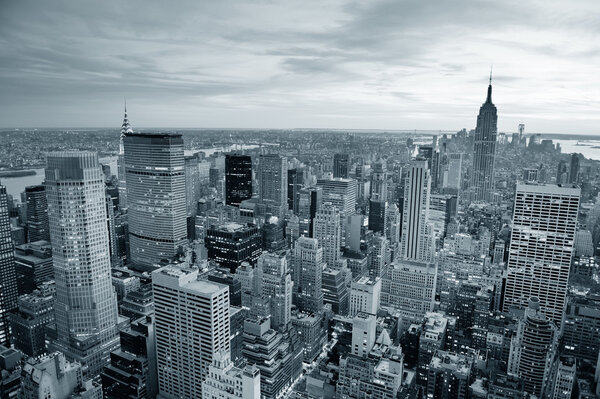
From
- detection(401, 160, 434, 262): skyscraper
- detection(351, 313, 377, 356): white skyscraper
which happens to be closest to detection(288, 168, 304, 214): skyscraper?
detection(401, 160, 434, 262): skyscraper

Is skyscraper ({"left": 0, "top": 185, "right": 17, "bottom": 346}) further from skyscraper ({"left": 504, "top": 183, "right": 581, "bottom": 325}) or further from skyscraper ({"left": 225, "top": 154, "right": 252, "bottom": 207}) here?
skyscraper ({"left": 504, "top": 183, "right": 581, "bottom": 325})

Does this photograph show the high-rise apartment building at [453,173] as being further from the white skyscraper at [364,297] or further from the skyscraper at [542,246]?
the white skyscraper at [364,297]

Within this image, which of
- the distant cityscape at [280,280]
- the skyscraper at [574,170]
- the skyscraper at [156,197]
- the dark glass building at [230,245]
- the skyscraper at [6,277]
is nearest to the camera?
the distant cityscape at [280,280]

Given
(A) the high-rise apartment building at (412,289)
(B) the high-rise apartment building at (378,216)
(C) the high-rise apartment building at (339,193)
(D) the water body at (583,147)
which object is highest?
(D) the water body at (583,147)

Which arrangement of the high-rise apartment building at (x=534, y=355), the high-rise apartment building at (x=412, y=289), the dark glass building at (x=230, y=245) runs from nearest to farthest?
1. the high-rise apartment building at (x=534, y=355)
2. the high-rise apartment building at (x=412, y=289)
3. the dark glass building at (x=230, y=245)

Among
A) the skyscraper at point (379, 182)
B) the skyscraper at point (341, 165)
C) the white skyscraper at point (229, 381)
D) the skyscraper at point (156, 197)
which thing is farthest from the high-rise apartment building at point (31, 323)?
the skyscraper at point (341, 165)

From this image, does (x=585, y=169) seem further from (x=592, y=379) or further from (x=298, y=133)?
(x=298, y=133)
